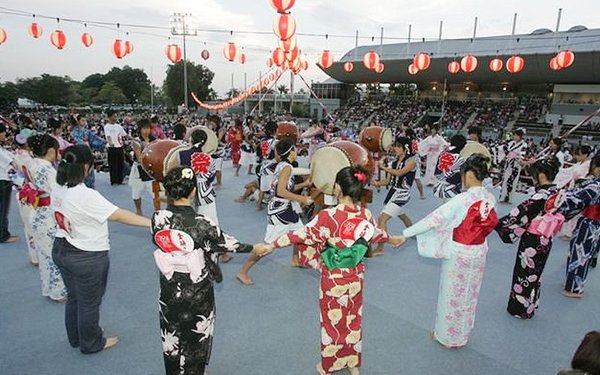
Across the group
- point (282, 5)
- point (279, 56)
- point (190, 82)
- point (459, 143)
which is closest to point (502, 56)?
point (279, 56)

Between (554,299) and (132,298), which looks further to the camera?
(554,299)

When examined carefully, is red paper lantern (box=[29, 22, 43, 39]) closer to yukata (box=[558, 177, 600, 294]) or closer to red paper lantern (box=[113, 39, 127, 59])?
red paper lantern (box=[113, 39, 127, 59])

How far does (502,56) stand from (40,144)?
2539 cm

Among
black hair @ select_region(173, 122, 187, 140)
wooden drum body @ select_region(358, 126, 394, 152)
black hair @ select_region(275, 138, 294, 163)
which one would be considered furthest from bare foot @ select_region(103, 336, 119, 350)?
wooden drum body @ select_region(358, 126, 394, 152)

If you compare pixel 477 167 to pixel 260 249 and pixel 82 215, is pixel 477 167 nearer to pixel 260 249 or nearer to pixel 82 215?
pixel 260 249

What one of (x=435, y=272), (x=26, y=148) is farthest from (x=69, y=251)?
(x=435, y=272)

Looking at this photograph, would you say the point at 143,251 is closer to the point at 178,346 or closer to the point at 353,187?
the point at 178,346

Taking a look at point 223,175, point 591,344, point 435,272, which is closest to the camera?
point 591,344

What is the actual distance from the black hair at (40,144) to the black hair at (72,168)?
803mm

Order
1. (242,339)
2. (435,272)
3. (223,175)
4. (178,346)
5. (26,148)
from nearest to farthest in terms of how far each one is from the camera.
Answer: (178,346)
(242,339)
(26,148)
(435,272)
(223,175)

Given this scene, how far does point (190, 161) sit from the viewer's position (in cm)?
366

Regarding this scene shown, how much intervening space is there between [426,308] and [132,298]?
100 inches

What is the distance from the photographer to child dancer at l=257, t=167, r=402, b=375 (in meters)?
2.23

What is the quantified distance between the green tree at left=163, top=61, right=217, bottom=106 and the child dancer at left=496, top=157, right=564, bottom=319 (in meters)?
43.1
